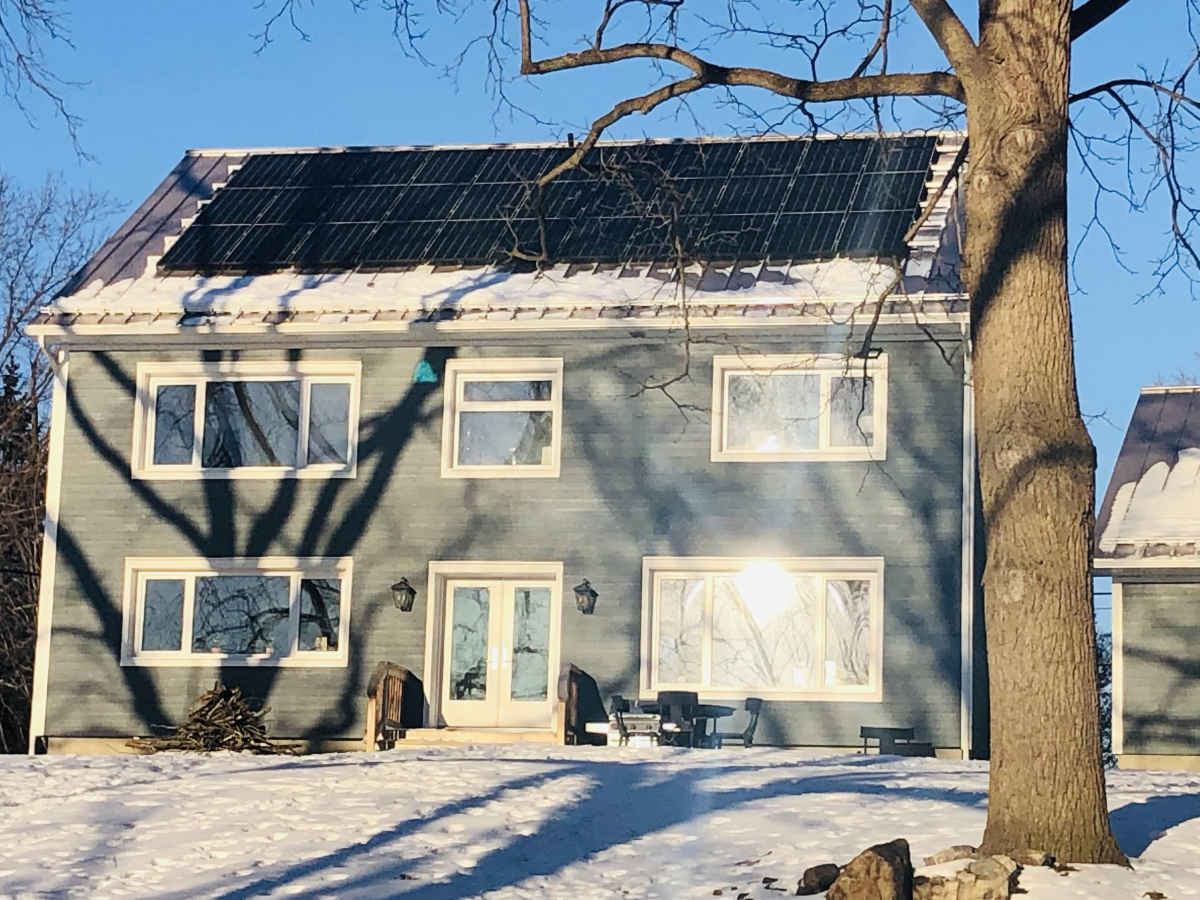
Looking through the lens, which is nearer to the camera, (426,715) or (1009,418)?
(1009,418)

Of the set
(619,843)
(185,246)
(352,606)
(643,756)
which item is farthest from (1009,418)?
(185,246)

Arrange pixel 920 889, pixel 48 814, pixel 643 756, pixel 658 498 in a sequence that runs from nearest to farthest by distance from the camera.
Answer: pixel 920 889 → pixel 48 814 → pixel 643 756 → pixel 658 498

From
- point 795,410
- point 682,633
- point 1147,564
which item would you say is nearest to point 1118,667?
point 1147,564

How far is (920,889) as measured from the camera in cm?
887

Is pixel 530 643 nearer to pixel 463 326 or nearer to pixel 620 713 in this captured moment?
pixel 620 713

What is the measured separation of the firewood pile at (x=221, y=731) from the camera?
19109 millimetres

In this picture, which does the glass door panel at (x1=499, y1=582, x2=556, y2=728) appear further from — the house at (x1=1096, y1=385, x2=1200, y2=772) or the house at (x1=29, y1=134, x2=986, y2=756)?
the house at (x1=1096, y1=385, x2=1200, y2=772)

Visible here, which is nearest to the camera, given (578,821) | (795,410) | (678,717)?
(578,821)

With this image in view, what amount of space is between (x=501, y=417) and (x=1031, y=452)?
11201 millimetres

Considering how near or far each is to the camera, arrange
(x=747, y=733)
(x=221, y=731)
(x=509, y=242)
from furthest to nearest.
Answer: (x=509, y=242)
(x=221, y=731)
(x=747, y=733)

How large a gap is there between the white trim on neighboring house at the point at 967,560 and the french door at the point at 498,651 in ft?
14.1

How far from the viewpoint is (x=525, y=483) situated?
65.3ft

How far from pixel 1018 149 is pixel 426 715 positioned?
37.9 ft

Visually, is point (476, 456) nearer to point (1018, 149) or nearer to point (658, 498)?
point (658, 498)
